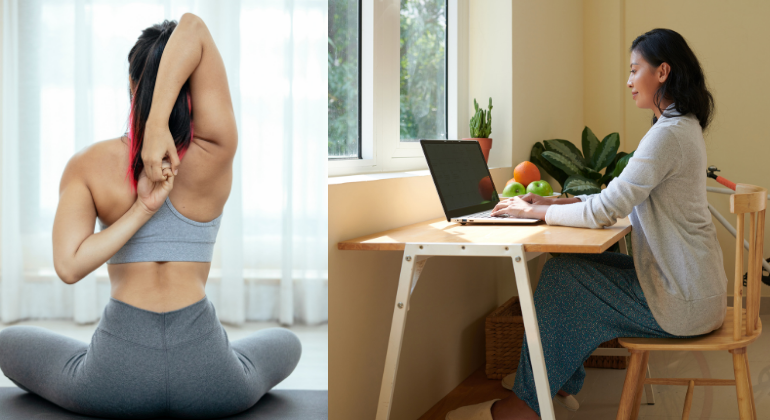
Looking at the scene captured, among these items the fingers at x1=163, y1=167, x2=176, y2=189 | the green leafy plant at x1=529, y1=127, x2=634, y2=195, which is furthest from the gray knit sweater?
the fingers at x1=163, y1=167, x2=176, y2=189

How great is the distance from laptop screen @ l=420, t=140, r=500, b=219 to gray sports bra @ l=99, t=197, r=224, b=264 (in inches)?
38.5

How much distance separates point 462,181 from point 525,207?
20cm

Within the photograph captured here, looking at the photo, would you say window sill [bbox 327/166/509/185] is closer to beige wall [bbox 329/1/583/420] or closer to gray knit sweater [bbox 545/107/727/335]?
beige wall [bbox 329/1/583/420]

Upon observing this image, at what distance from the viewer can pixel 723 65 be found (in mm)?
3574

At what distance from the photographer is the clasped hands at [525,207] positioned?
72.1 inches

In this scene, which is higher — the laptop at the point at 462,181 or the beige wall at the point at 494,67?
the beige wall at the point at 494,67

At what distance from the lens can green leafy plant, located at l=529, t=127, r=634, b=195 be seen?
2.85 meters

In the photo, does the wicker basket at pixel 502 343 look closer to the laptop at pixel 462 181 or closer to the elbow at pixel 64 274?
the laptop at pixel 462 181

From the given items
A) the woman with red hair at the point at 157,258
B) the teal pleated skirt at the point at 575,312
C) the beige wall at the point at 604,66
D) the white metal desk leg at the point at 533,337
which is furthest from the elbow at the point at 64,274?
the beige wall at the point at 604,66

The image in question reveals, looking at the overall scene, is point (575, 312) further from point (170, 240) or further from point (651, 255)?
point (170, 240)

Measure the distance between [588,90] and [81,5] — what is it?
11.6ft

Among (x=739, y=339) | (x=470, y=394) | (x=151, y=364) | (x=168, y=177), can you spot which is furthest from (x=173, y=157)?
(x=470, y=394)

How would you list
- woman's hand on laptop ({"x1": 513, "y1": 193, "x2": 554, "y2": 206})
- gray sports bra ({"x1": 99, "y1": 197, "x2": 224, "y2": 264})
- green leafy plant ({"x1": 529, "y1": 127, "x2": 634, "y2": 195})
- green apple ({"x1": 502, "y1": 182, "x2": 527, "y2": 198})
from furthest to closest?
1. green leafy plant ({"x1": 529, "y1": 127, "x2": 634, "y2": 195})
2. green apple ({"x1": 502, "y1": 182, "x2": 527, "y2": 198})
3. woman's hand on laptop ({"x1": 513, "y1": 193, "x2": 554, "y2": 206})
4. gray sports bra ({"x1": 99, "y1": 197, "x2": 224, "y2": 264})

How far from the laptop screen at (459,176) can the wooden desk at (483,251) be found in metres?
0.23
